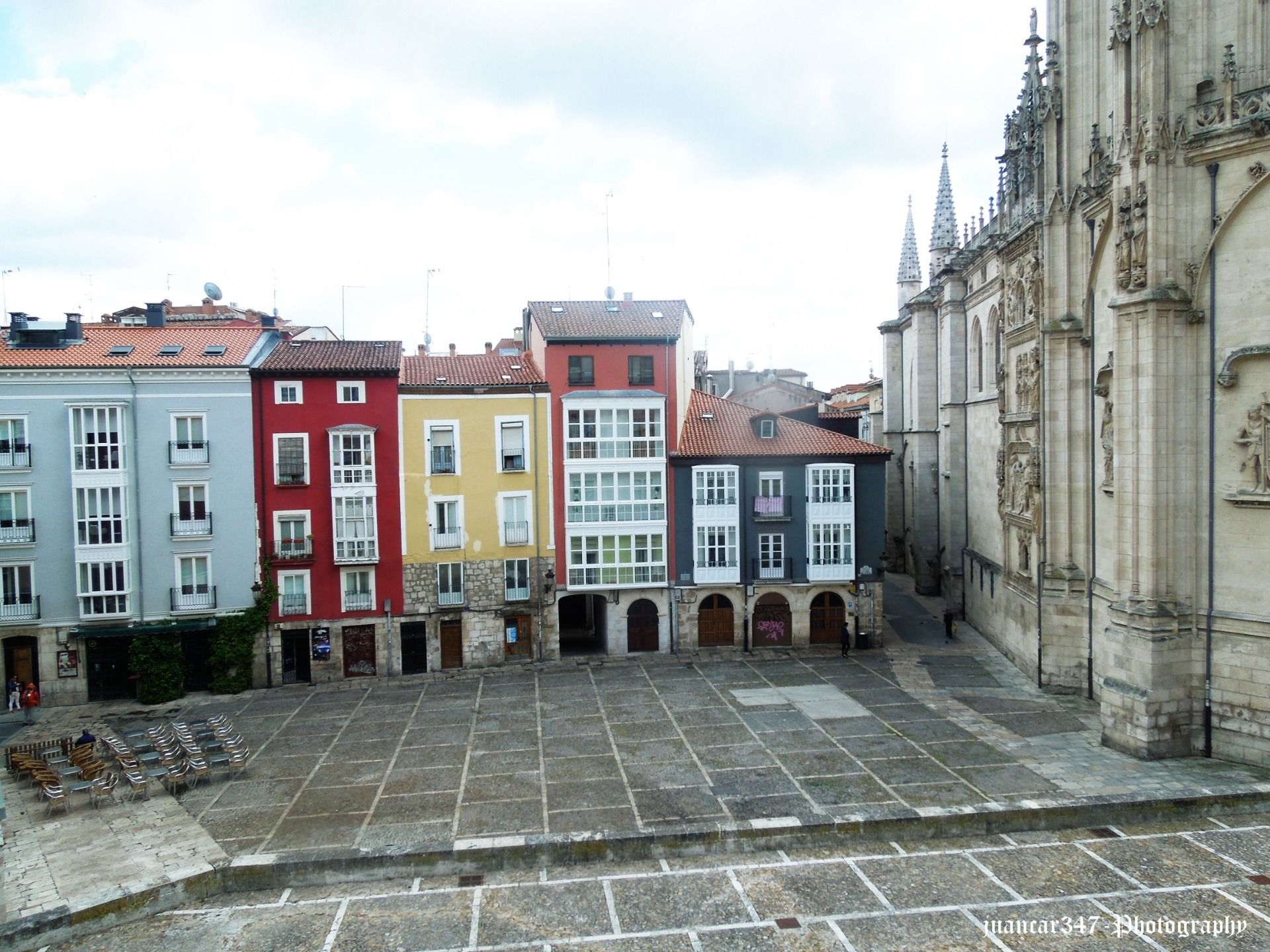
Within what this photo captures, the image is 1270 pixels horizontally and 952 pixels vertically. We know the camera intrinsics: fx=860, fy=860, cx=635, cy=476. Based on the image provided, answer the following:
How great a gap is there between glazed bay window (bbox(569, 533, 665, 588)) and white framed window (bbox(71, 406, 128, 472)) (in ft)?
61.0

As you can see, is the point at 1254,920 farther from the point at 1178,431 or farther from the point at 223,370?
the point at 223,370

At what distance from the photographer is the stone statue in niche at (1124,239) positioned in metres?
24.4

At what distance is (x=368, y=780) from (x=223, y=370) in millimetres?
19043

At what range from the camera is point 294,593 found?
35.7 m

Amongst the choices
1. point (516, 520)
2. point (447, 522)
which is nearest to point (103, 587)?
point (447, 522)

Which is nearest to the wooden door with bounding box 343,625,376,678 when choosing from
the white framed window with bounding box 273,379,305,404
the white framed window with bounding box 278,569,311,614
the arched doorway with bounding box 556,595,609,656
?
the white framed window with bounding box 278,569,311,614

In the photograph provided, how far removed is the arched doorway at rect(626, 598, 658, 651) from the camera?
38656 millimetres

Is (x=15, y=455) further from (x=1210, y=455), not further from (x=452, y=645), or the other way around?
(x=1210, y=455)

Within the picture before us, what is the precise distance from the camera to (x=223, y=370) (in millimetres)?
34969

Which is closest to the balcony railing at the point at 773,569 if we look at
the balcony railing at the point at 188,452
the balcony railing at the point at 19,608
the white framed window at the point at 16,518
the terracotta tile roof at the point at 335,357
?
the terracotta tile roof at the point at 335,357

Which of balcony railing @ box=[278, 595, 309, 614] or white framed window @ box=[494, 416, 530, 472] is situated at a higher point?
white framed window @ box=[494, 416, 530, 472]

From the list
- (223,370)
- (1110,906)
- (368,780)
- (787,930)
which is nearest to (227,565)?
(223,370)

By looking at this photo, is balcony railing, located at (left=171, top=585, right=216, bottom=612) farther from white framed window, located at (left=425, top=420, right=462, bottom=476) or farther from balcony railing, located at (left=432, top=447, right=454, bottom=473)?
balcony railing, located at (left=432, top=447, right=454, bottom=473)

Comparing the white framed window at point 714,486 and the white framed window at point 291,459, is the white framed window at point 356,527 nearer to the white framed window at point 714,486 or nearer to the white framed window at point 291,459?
the white framed window at point 291,459
